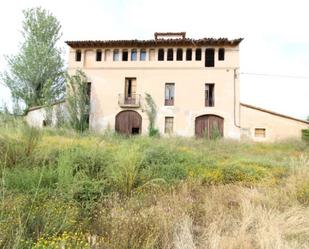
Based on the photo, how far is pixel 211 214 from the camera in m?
4.50

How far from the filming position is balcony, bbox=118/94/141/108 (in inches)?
933

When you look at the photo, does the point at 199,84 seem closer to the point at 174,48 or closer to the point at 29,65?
the point at 174,48

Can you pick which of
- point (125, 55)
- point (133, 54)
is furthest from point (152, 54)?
point (125, 55)

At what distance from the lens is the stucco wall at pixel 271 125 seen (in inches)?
869

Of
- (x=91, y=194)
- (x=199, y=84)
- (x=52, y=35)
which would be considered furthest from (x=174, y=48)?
(x=91, y=194)

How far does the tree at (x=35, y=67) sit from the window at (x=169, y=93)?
373 inches

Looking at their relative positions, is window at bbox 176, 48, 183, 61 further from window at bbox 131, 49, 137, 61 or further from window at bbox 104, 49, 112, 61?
window at bbox 104, 49, 112, 61

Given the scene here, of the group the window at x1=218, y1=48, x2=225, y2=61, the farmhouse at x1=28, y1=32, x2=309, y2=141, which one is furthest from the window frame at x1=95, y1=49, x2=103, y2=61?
the window at x1=218, y1=48, x2=225, y2=61

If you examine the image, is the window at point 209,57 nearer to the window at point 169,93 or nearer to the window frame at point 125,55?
the window at point 169,93

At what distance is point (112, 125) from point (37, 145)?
16809 mm

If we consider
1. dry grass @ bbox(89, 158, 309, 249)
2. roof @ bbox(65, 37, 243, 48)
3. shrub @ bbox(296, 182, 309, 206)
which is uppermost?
roof @ bbox(65, 37, 243, 48)

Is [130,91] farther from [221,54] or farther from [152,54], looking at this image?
[221,54]

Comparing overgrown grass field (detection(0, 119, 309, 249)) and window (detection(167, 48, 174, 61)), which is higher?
window (detection(167, 48, 174, 61))

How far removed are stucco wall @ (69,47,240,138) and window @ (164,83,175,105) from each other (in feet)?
1.04
